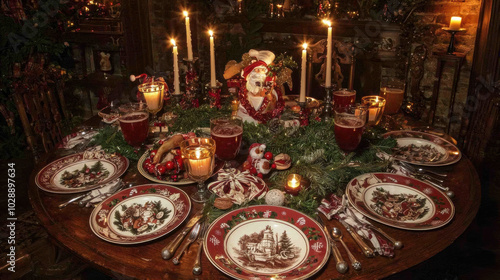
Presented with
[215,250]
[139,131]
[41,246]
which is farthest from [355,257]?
[41,246]

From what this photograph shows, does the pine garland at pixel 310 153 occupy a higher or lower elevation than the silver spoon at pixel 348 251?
higher

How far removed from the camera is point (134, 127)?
1339 mm

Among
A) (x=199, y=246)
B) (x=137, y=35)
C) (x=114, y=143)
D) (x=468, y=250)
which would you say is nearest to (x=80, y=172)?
(x=114, y=143)

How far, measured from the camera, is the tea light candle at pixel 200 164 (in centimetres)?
108

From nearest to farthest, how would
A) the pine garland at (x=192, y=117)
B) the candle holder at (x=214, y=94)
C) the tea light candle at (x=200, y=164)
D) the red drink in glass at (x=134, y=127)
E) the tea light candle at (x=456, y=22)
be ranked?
the tea light candle at (x=200, y=164)
the red drink in glass at (x=134, y=127)
the pine garland at (x=192, y=117)
the candle holder at (x=214, y=94)
the tea light candle at (x=456, y=22)

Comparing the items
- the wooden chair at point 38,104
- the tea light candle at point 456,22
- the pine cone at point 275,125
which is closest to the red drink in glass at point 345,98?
the pine cone at point 275,125

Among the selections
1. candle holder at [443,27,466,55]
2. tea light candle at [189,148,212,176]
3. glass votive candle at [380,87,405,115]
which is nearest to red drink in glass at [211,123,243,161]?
tea light candle at [189,148,212,176]

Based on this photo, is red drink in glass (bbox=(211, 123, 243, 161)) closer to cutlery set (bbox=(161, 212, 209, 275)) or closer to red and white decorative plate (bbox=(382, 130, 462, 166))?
cutlery set (bbox=(161, 212, 209, 275))

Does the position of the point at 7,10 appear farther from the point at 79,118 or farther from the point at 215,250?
the point at 215,250

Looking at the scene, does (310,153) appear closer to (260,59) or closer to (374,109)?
(374,109)

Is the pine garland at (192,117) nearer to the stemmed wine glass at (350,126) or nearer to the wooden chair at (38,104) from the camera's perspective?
the stemmed wine glass at (350,126)

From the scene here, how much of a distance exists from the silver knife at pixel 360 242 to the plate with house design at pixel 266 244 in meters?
0.10

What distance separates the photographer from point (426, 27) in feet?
10.3

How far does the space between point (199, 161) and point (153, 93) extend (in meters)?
0.68
